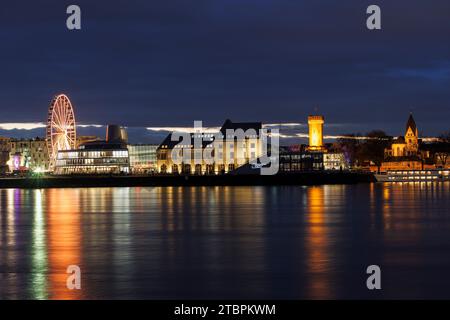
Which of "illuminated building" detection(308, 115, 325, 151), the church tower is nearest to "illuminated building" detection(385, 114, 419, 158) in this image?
the church tower

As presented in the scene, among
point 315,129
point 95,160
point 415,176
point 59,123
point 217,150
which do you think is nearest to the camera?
point 59,123

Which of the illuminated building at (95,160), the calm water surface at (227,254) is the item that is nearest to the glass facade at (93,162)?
the illuminated building at (95,160)

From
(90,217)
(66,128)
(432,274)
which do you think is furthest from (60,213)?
(66,128)

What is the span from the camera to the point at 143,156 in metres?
157

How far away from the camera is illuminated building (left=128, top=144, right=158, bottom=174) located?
510 feet

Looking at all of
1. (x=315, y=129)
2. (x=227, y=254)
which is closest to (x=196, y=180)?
(x=315, y=129)

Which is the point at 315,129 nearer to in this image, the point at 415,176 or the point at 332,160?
the point at 332,160

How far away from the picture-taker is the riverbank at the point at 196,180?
119 m

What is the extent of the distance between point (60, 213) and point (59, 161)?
3587 inches

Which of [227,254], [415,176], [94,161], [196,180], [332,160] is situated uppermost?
[94,161]

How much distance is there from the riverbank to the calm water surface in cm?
6932

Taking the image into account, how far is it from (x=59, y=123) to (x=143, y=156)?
45.9 meters
